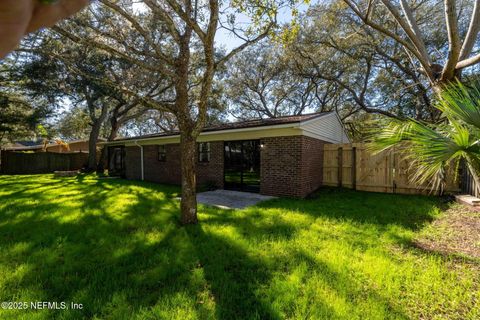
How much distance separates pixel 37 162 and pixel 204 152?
55.3ft

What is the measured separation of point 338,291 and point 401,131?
2.32 meters

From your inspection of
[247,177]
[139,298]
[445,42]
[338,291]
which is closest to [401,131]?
[338,291]

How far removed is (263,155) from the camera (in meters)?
9.12

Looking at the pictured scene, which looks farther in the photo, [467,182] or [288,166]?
[288,166]

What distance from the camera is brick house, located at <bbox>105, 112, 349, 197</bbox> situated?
8.49 meters

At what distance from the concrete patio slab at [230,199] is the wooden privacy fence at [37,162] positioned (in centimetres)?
1790

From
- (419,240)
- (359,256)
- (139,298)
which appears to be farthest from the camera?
(419,240)

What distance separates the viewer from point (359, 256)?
13.0ft

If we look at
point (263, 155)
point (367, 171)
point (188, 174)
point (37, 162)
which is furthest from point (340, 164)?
point (37, 162)

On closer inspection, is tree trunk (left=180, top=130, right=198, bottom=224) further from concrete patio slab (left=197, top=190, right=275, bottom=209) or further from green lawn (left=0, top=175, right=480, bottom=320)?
concrete patio slab (left=197, top=190, right=275, bottom=209)

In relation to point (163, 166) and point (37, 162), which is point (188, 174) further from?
point (37, 162)

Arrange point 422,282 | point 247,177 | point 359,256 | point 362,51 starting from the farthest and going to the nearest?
point 362,51, point 247,177, point 359,256, point 422,282

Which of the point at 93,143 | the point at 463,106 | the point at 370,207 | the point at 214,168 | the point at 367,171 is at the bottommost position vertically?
the point at 370,207

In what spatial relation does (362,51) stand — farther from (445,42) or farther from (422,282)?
(422,282)
